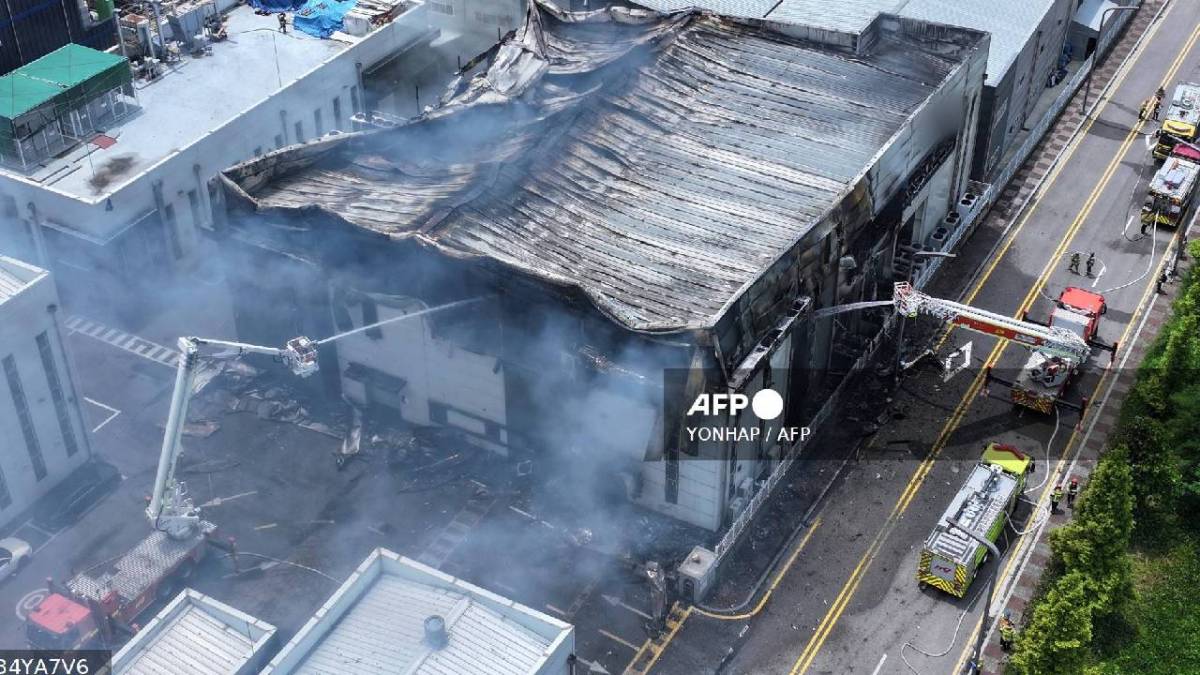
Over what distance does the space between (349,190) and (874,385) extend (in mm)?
26494

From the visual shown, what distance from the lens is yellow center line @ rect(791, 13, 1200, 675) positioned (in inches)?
2048

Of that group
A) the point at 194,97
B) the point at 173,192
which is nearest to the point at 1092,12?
the point at 194,97

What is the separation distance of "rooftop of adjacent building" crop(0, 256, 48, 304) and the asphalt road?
97.9 ft

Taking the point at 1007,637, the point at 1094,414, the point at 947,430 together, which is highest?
the point at 1094,414

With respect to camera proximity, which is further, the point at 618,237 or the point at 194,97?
the point at 194,97

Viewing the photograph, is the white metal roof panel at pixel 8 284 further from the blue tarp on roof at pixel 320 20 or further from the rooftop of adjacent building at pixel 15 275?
the blue tarp on roof at pixel 320 20

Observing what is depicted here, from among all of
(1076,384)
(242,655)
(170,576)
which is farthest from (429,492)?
(1076,384)

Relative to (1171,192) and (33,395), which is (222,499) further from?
(1171,192)

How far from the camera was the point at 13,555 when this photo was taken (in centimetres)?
5397

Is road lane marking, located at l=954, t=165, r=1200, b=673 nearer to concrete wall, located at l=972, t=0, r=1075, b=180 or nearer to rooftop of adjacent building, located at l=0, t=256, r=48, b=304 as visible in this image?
concrete wall, located at l=972, t=0, r=1075, b=180

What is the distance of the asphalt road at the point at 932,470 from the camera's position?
5153 cm

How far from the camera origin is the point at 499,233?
5697cm

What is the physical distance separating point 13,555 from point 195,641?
45.9ft

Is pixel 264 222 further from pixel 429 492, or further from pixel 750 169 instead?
pixel 750 169
